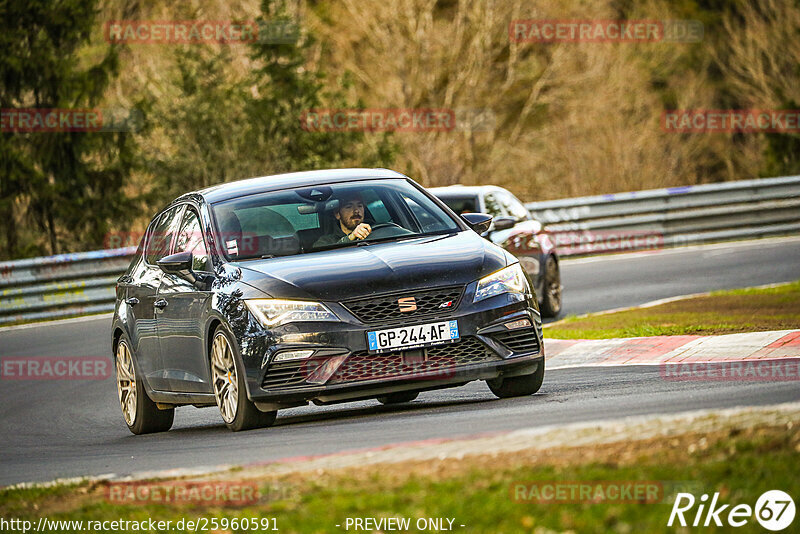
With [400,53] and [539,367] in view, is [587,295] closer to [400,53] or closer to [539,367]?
[539,367]

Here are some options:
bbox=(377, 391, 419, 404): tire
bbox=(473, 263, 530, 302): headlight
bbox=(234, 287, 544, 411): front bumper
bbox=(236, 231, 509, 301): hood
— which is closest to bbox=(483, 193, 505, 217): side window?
bbox=(377, 391, 419, 404): tire

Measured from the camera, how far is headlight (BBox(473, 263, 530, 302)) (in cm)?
905

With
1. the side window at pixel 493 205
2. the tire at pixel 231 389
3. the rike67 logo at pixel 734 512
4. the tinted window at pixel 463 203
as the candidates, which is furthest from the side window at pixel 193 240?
the side window at pixel 493 205

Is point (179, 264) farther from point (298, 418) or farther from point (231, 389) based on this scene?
point (298, 418)

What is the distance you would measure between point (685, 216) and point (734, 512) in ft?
68.3

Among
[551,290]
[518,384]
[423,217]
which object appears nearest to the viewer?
[518,384]

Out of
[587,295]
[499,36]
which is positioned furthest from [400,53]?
[587,295]

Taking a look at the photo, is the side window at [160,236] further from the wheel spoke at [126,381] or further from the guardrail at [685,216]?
the guardrail at [685,216]

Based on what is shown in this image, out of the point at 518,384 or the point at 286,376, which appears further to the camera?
the point at 518,384

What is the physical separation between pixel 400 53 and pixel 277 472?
35078 mm

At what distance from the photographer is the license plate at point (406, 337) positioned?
8.73 m

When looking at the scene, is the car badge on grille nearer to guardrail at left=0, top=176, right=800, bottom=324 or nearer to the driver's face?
the driver's face

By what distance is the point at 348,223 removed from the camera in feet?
32.7

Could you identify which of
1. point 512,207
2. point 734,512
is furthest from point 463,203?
point 734,512
